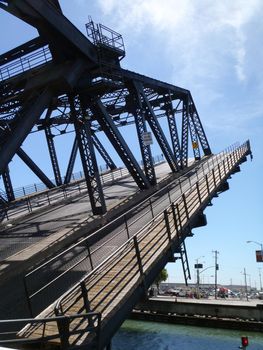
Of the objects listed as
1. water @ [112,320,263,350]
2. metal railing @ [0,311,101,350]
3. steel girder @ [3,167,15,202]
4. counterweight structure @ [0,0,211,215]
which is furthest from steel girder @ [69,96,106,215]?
water @ [112,320,263,350]

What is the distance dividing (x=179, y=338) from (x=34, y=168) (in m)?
20.7

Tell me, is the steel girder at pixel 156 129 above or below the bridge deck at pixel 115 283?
above

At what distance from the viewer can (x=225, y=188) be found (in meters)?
25.2

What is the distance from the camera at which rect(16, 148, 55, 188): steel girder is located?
115ft

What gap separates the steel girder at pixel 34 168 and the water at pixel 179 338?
1649 cm

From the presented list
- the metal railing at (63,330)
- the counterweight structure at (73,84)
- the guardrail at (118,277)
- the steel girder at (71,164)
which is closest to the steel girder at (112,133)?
the counterweight structure at (73,84)

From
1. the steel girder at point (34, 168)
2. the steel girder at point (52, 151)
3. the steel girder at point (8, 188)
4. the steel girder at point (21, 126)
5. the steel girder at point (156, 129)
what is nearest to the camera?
the steel girder at point (21, 126)

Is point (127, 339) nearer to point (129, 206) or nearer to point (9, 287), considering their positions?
point (129, 206)

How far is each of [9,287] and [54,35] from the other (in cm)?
1133

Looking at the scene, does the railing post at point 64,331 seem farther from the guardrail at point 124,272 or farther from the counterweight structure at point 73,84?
the counterweight structure at point 73,84

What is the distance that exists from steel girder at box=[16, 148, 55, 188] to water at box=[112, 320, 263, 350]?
16.5 meters

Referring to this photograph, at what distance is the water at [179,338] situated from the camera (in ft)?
108

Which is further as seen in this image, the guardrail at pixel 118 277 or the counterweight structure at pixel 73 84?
the counterweight structure at pixel 73 84

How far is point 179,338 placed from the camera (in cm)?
3628
